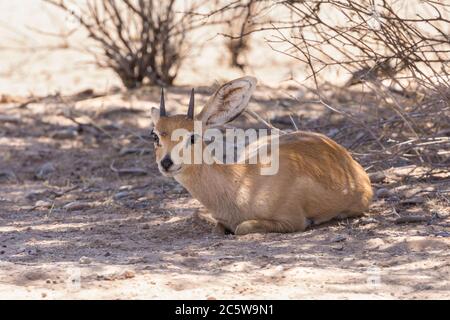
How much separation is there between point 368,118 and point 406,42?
2068 mm

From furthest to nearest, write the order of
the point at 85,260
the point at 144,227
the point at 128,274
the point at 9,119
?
the point at 9,119, the point at 144,227, the point at 85,260, the point at 128,274

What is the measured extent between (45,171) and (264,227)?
3.25m

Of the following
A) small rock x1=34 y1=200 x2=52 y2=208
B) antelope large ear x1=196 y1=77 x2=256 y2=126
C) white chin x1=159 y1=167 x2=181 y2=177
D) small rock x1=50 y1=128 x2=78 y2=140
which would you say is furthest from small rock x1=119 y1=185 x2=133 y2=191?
white chin x1=159 y1=167 x2=181 y2=177

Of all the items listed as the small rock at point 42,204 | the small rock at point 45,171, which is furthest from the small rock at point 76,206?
the small rock at point 45,171

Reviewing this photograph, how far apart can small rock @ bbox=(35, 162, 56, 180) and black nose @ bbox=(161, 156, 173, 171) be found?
2944 millimetres

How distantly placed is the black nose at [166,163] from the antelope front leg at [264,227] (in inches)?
26.5

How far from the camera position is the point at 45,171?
9398mm

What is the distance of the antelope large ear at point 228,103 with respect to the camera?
23.0ft

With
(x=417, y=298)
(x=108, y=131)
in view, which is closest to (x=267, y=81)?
(x=108, y=131)

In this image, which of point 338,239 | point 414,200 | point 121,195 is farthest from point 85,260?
point 414,200

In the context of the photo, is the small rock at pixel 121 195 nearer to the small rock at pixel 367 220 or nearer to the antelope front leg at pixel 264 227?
the antelope front leg at pixel 264 227

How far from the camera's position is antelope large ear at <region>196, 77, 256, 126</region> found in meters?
7.02

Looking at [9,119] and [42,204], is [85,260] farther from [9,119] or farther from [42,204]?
[9,119]

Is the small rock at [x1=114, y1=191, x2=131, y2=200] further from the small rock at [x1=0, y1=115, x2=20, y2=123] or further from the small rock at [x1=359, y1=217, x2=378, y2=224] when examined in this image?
the small rock at [x1=0, y1=115, x2=20, y2=123]
